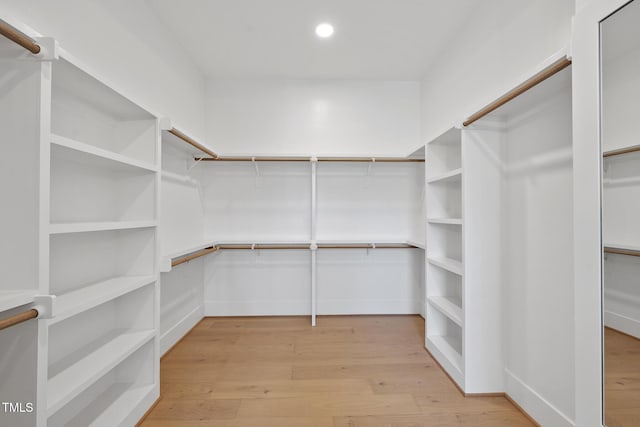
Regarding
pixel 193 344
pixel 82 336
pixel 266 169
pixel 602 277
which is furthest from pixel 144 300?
pixel 602 277

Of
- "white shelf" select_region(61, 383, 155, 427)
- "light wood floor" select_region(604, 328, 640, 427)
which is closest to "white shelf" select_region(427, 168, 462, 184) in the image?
"light wood floor" select_region(604, 328, 640, 427)

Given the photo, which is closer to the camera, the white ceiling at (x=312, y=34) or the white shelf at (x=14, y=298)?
the white shelf at (x=14, y=298)

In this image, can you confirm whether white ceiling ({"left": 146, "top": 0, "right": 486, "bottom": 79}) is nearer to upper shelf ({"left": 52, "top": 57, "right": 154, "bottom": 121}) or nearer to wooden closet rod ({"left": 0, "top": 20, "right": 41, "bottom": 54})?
upper shelf ({"left": 52, "top": 57, "right": 154, "bottom": 121})

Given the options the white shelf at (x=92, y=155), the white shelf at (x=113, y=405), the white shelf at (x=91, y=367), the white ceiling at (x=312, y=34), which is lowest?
the white shelf at (x=113, y=405)

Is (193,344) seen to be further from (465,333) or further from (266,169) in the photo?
(465,333)

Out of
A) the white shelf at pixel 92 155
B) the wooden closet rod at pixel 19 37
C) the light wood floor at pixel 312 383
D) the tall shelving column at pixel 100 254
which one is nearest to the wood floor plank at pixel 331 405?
the light wood floor at pixel 312 383

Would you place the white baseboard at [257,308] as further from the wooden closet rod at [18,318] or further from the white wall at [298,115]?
the wooden closet rod at [18,318]

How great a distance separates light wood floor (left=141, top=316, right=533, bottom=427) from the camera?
152 centimetres

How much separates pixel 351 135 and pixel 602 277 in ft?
8.12

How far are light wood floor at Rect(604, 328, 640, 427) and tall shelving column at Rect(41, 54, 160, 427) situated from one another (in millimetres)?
1833

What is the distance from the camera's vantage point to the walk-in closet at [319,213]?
91 cm

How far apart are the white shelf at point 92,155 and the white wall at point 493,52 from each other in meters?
1.86

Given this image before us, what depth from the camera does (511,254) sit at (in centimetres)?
168

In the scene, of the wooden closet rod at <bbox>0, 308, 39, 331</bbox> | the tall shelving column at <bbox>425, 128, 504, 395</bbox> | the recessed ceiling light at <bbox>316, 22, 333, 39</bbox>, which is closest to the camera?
the wooden closet rod at <bbox>0, 308, 39, 331</bbox>
